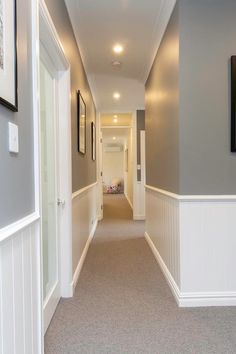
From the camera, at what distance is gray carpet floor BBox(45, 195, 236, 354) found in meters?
1.78

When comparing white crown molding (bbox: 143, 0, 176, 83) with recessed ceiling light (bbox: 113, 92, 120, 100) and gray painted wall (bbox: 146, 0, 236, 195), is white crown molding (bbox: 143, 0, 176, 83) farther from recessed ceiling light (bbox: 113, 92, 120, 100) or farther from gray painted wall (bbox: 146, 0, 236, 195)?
recessed ceiling light (bbox: 113, 92, 120, 100)

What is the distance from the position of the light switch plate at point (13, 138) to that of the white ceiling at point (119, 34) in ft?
5.56

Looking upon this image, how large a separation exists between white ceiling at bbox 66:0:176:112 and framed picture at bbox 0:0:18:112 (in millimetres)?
1505

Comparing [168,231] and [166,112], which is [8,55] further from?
[168,231]

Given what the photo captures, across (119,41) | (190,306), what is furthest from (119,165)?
(190,306)

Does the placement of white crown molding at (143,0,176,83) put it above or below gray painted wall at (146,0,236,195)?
above

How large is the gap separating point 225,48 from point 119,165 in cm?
1244

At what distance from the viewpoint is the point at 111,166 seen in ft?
48.3

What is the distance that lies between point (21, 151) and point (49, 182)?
3.32 feet

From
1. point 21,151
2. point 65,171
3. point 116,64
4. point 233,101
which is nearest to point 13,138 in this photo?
point 21,151

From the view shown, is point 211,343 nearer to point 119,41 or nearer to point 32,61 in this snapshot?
point 32,61

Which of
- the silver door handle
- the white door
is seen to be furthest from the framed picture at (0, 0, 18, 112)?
the silver door handle

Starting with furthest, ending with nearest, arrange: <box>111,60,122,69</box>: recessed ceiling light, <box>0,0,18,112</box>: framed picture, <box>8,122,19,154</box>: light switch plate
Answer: <box>111,60,122,69</box>: recessed ceiling light
<box>8,122,19,154</box>: light switch plate
<box>0,0,18,112</box>: framed picture

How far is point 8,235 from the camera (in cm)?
106
